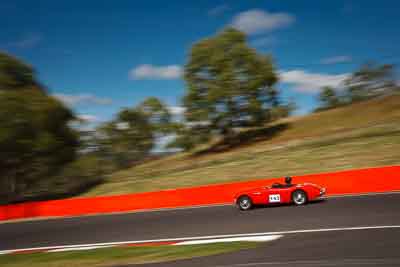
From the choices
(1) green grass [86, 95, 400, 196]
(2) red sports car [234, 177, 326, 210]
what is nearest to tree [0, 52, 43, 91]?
(1) green grass [86, 95, 400, 196]

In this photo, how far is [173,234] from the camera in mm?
13133

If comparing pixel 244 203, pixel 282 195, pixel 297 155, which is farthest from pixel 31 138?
pixel 282 195

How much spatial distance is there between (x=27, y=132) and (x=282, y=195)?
22.4 m

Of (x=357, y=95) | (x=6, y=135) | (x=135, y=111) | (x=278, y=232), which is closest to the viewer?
(x=278, y=232)

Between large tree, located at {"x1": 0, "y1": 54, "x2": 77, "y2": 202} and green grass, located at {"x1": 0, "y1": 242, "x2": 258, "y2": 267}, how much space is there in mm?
21346

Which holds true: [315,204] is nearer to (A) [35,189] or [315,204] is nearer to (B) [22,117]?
(B) [22,117]

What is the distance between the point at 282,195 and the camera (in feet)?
52.9

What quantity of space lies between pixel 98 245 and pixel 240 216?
16.9 ft

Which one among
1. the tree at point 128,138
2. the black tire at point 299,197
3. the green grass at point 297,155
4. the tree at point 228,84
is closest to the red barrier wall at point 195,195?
the black tire at point 299,197

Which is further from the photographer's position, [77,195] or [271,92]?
[271,92]

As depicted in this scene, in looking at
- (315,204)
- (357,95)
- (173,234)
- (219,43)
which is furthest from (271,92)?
(357,95)

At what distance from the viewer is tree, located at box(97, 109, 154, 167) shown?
7723 cm

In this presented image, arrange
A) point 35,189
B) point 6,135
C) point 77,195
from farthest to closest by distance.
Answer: point 35,189, point 77,195, point 6,135

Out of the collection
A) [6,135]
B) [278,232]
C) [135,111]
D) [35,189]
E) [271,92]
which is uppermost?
[135,111]
